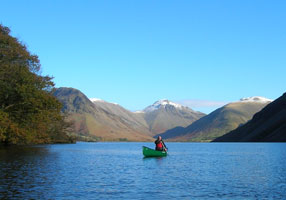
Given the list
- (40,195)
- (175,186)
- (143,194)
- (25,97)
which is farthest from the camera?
(25,97)

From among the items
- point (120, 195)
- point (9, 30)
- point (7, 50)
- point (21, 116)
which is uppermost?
point (9, 30)

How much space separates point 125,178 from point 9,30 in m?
60.0

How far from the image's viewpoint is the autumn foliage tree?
78000 mm

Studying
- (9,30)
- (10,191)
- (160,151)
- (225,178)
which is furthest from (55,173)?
(9,30)

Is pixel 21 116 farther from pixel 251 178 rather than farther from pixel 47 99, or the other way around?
pixel 251 178

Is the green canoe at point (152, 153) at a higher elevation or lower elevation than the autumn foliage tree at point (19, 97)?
lower

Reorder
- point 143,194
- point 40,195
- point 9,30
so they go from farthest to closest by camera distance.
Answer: point 9,30 → point 143,194 → point 40,195

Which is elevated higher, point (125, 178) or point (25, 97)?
point (25, 97)

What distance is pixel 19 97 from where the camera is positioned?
80.1 meters

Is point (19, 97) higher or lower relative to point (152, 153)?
higher

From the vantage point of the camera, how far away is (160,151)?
7962 centimetres

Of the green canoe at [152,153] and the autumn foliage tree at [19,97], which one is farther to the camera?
the green canoe at [152,153]

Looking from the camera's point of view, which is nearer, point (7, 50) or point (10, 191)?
point (10, 191)

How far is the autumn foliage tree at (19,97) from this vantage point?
7800 cm
